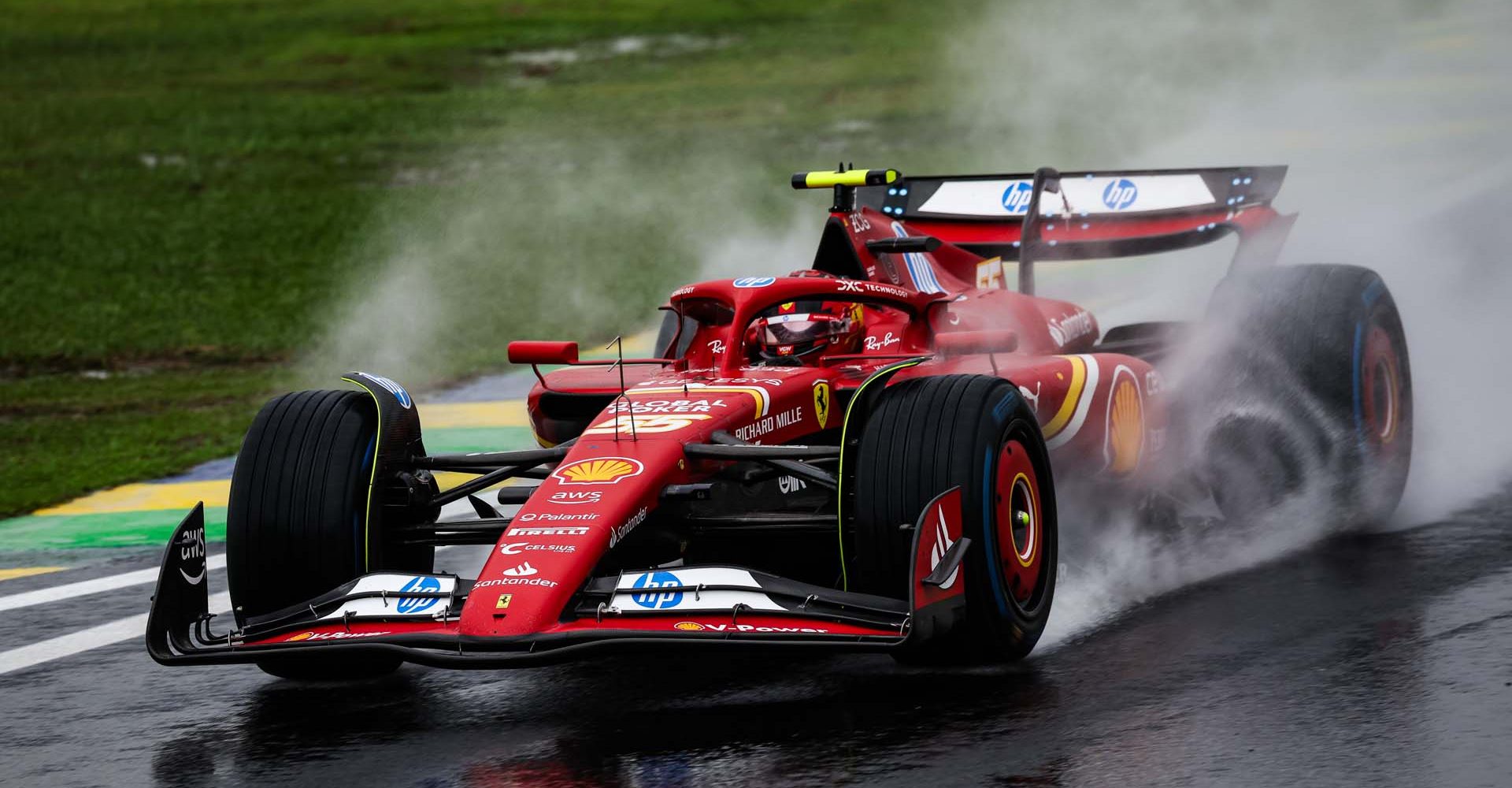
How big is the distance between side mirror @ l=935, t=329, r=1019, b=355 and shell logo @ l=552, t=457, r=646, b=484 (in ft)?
3.83

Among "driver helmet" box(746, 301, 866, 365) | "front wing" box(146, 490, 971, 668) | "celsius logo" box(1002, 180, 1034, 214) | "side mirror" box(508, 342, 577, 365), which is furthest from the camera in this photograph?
"celsius logo" box(1002, 180, 1034, 214)

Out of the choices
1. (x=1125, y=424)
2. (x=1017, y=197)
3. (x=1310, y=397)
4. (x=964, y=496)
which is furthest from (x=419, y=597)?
(x=1017, y=197)

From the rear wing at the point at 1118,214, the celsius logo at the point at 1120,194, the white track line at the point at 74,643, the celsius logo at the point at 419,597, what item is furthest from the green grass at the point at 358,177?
the celsius logo at the point at 419,597

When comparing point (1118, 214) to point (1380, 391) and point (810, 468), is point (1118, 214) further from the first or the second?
point (810, 468)

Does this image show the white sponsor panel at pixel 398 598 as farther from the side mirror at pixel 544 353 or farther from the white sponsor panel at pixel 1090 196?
the white sponsor panel at pixel 1090 196

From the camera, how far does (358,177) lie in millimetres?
28391

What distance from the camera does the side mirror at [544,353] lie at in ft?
25.6

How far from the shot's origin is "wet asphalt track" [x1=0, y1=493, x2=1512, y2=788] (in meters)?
5.42

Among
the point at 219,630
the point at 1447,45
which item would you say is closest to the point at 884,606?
the point at 219,630

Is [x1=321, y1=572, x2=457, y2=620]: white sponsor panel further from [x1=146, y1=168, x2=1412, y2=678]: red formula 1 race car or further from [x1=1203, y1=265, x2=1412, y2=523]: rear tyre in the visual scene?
[x1=1203, y1=265, x2=1412, y2=523]: rear tyre

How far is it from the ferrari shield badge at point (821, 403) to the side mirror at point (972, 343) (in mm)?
523

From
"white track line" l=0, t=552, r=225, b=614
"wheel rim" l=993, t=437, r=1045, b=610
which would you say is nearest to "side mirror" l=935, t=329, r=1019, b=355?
"wheel rim" l=993, t=437, r=1045, b=610

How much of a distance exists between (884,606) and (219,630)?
3102 mm

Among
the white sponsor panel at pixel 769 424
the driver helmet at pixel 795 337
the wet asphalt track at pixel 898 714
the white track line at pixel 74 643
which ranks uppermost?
the driver helmet at pixel 795 337
